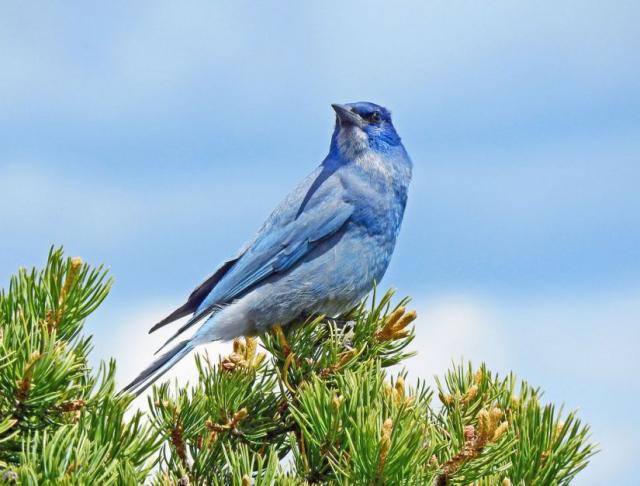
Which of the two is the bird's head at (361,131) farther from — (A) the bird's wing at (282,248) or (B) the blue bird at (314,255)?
(A) the bird's wing at (282,248)

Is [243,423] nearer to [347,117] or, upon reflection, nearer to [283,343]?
[283,343]

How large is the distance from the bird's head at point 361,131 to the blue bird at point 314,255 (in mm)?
19

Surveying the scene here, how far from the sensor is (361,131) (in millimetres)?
6203

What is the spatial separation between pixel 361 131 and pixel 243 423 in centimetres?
329

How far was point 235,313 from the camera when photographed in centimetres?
520

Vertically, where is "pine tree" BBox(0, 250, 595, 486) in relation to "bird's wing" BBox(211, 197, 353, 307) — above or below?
below

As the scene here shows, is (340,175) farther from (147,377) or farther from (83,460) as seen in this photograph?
(83,460)

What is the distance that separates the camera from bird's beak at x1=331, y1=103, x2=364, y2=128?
20.5 ft

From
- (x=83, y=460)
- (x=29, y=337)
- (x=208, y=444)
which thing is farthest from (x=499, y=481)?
(x=29, y=337)

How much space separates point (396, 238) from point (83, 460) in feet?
11.0

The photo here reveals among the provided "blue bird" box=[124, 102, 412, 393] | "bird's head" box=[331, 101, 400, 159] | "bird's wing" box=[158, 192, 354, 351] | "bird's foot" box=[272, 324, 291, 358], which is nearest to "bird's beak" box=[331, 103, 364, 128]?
"bird's head" box=[331, 101, 400, 159]

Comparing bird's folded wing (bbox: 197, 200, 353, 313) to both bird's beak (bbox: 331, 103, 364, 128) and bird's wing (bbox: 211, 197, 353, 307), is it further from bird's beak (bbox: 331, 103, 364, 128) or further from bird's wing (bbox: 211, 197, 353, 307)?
bird's beak (bbox: 331, 103, 364, 128)

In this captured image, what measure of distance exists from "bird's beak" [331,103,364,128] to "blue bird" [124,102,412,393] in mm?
178

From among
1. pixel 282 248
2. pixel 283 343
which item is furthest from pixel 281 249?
pixel 283 343
